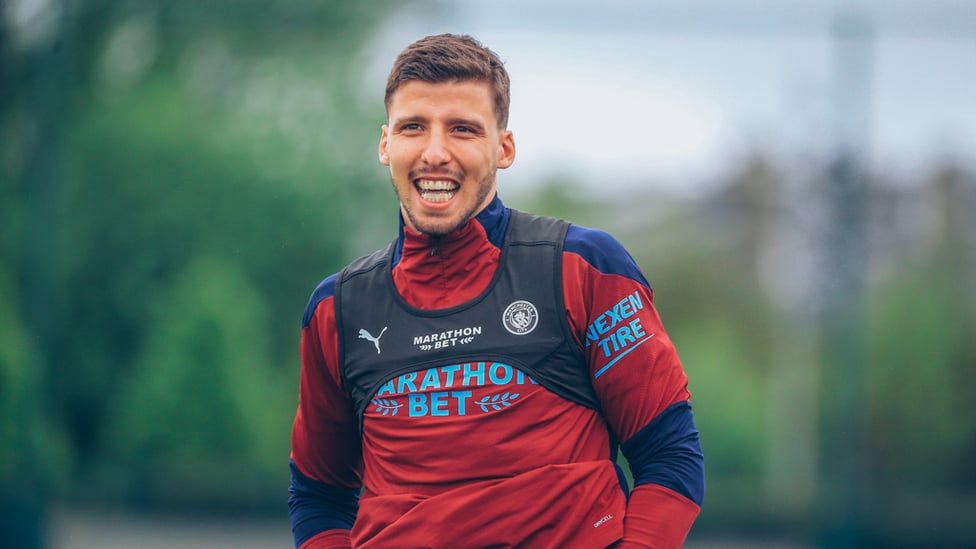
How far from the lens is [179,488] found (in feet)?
26.1

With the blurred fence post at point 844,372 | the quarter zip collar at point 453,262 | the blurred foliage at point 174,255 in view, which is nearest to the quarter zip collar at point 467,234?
the quarter zip collar at point 453,262

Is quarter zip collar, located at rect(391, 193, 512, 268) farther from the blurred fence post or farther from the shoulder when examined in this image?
the blurred fence post

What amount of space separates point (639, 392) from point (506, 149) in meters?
0.49

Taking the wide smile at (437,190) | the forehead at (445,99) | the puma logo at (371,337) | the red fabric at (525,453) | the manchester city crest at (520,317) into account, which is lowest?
the red fabric at (525,453)

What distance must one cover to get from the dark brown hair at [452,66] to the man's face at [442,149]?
0.5 inches

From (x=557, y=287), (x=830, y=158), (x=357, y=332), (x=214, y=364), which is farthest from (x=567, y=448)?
(x=214, y=364)

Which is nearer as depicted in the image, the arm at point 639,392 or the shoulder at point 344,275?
the arm at point 639,392

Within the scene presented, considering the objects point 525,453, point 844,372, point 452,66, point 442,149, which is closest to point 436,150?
point 442,149

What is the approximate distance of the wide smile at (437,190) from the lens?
1.70 meters

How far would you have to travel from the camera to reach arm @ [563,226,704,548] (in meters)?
1.59

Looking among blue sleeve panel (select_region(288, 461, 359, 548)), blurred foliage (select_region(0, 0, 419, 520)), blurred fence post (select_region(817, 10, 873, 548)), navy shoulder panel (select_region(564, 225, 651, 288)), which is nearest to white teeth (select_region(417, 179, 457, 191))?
navy shoulder panel (select_region(564, 225, 651, 288))

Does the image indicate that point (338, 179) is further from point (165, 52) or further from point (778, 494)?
point (778, 494)

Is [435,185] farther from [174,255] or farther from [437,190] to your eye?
[174,255]

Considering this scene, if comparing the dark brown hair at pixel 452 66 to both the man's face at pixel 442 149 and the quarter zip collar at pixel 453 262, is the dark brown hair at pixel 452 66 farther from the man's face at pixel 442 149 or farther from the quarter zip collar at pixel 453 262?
the quarter zip collar at pixel 453 262
